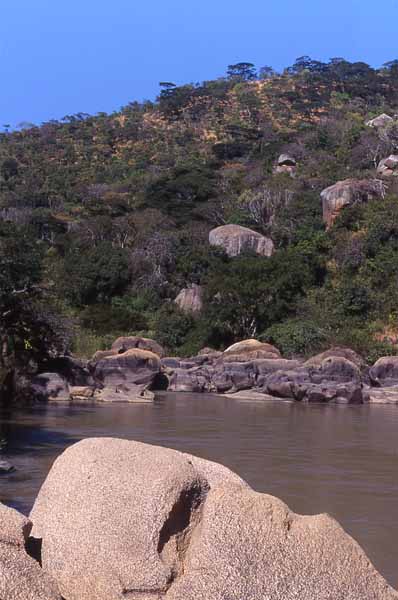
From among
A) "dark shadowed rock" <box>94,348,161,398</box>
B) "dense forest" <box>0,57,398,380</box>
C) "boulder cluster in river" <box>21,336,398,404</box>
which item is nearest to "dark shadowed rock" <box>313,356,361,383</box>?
"boulder cluster in river" <box>21,336,398,404</box>

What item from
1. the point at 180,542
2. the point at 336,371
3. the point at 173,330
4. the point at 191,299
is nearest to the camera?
the point at 180,542

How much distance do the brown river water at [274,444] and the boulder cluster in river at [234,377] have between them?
3.97 ft

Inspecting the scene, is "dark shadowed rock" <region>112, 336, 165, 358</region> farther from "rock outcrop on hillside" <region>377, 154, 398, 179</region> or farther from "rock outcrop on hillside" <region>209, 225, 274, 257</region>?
"rock outcrop on hillside" <region>377, 154, 398, 179</region>

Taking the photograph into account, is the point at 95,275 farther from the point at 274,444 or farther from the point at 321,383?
the point at 274,444

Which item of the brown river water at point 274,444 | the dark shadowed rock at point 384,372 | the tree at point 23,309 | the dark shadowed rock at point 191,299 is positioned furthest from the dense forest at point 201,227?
the brown river water at point 274,444

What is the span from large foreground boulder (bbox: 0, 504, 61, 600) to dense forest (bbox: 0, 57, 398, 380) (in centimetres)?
1823

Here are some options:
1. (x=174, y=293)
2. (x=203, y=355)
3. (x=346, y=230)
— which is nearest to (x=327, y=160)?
(x=346, y=230)

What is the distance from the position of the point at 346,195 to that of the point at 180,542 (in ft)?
147

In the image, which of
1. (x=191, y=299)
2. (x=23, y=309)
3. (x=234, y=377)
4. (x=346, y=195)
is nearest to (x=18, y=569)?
(x=23, y=309)

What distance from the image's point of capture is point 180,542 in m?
4.50

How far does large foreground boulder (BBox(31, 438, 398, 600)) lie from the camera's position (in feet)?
13.4

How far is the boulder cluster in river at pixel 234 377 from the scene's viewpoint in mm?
27786

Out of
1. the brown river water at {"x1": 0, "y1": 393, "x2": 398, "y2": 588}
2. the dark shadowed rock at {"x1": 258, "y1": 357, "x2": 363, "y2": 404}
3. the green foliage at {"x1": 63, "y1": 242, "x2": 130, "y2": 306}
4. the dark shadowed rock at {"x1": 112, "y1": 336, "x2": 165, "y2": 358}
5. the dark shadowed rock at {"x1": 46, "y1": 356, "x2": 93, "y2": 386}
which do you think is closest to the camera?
the brown river water at {"x1": 0, "y1": 393, "x2": 398, "y2": 588}

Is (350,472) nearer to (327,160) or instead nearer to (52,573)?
(52,573)
